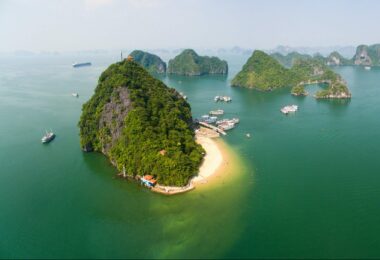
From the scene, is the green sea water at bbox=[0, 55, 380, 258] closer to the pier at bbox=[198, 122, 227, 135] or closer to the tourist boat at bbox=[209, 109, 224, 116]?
the pier at bbox=[198, 122, 227, 135]

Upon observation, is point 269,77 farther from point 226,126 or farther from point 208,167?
point 208,167

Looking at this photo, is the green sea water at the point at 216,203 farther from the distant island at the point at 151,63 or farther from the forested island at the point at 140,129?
the distant island at the point at 151,63

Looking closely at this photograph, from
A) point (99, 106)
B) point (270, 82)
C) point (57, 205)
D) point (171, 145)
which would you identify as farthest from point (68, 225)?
point (270, 82)

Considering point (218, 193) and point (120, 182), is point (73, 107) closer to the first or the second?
point (120, 182)

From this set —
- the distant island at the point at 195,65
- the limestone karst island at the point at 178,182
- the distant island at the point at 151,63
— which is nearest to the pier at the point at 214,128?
the limestone karst island at the point at 178,182

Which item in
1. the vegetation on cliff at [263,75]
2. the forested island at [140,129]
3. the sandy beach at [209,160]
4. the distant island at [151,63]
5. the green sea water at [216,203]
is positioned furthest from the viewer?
the distant island at [151,63]

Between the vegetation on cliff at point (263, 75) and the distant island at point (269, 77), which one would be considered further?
the distant island at point (269, 77)
